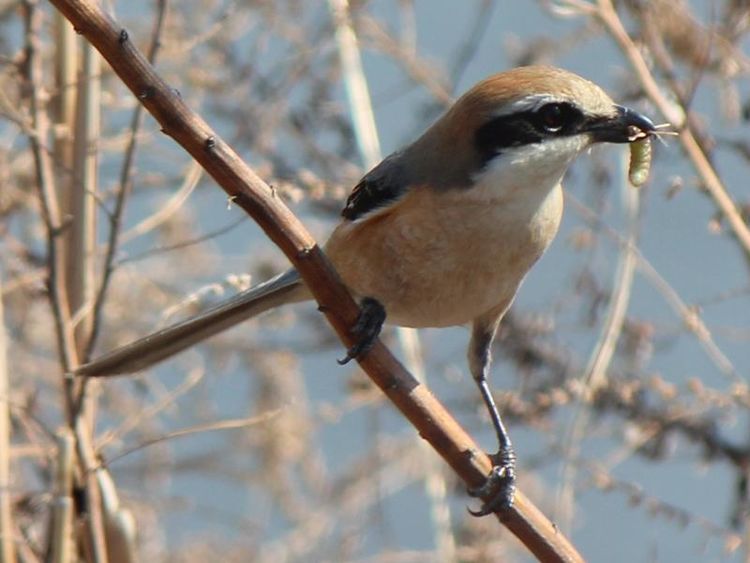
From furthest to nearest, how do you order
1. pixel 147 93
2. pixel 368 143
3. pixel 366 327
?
pixel 368 143 → pixel 366 327 → pixel 147 93

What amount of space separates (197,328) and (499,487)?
0.70m

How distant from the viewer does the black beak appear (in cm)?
238

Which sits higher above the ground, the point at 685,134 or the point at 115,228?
the point at 115,228

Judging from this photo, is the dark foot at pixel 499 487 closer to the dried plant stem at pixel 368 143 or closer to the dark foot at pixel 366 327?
the dark foot at pixel 366 327

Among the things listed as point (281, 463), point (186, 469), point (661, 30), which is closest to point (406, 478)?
point (281, 463)

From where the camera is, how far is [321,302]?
2.03 meters

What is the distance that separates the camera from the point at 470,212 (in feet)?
8.16

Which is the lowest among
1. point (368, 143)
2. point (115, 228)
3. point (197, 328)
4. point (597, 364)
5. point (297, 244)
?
point (297, 244)

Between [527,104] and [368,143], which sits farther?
[368,143]

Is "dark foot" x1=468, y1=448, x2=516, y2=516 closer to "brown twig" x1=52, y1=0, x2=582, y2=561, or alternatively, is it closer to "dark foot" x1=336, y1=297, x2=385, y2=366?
"brown twig" x1=52, y1=0, x2=582, y2=561

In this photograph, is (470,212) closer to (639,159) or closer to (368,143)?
(639,159)

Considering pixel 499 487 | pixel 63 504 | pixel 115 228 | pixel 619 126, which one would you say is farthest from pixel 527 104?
pixel 63 504

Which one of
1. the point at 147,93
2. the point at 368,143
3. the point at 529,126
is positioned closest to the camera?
the point at 147,93

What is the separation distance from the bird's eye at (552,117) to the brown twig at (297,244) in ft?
1.85
